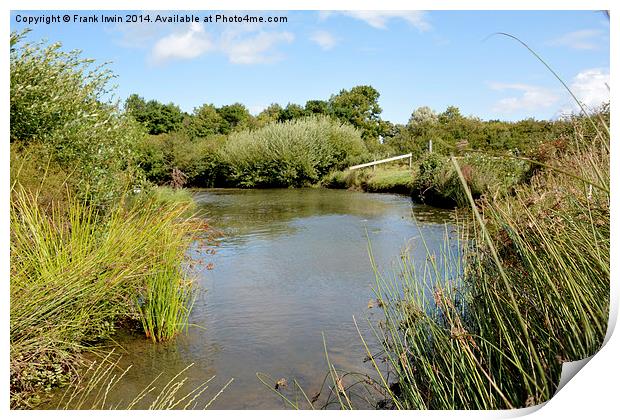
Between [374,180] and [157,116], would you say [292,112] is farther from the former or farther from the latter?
[157,116]

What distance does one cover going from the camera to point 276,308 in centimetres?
489

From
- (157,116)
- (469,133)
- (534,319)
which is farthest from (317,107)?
(534,319)

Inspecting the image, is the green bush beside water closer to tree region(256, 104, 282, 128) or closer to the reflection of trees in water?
the reflection of trees in water

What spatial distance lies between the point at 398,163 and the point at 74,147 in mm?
12427

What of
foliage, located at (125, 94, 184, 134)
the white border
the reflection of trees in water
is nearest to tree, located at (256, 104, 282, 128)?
the reflection of trees in water

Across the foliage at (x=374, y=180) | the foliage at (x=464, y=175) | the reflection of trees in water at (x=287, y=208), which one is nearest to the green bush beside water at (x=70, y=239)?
the reflection of trees in water at (x=287, y=208)

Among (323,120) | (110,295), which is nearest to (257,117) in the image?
(323,120)

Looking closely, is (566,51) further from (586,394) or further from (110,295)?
(110,295)

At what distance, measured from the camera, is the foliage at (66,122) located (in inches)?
168

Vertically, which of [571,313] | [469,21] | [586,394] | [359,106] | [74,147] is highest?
A: [359,106]

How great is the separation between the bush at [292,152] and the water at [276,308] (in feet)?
26.4

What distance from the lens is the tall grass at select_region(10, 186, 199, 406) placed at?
2.85 metres

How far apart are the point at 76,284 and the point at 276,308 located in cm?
211

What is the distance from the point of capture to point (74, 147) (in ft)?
15.5
